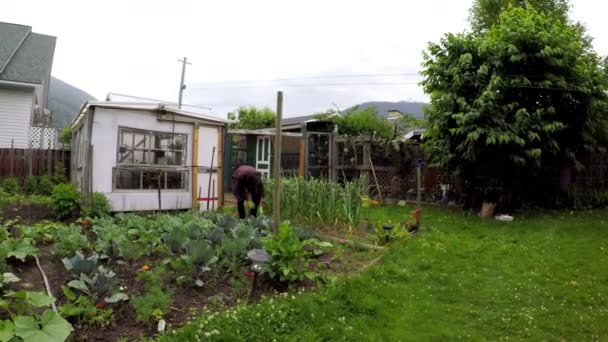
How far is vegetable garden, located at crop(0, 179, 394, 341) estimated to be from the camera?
10.0ft

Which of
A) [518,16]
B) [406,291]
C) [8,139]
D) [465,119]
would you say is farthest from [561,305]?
[8,139]

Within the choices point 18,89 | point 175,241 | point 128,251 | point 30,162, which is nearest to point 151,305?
point 128,251

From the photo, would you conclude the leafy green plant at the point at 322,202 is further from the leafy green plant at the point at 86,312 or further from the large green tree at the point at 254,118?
the large green tree at the point at 254,118

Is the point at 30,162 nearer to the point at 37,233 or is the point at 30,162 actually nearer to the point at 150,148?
the point at 150,148

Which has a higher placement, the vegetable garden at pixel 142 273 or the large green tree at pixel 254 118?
the large green tree at pixel 254 118

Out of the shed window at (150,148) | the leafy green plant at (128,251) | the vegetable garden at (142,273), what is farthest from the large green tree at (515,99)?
the leafy green plant at (128,251)

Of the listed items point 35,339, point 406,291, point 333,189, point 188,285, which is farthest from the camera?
point 333,189

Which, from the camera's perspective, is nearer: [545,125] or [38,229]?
[38,229]

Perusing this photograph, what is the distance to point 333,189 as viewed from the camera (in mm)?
7188

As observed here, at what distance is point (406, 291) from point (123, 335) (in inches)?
102

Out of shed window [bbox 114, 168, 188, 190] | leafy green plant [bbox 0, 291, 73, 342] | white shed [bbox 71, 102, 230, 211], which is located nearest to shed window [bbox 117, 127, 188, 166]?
white shed [bbox 71, 102, 230, 211]

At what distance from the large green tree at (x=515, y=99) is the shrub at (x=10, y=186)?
9.60 metres

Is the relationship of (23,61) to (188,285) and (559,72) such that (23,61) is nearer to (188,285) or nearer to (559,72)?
(188,285)

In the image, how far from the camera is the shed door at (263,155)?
1407 centimetres
